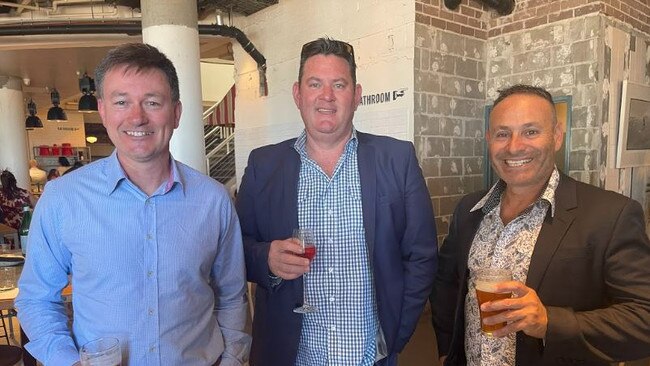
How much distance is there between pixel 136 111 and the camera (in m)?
1.41

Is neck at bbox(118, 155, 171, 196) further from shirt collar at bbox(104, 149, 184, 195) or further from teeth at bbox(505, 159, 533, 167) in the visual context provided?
teeth at bbox(505, 159, 533, 167)

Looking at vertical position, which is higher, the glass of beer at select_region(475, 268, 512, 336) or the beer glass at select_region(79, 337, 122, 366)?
the glass of beer at select_region(475, 268, 512, 336)

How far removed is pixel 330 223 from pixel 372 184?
24 centimetres

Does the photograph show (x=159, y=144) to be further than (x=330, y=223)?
No

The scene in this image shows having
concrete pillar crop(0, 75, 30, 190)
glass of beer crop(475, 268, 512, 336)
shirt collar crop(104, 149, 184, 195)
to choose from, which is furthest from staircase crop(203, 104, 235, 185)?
glass of beer crop(475, 268, 512, 336)

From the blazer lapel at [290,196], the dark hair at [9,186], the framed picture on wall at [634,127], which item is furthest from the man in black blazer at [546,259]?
the dark hair at [9,186]

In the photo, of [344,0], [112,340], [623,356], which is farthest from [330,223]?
[344,0]

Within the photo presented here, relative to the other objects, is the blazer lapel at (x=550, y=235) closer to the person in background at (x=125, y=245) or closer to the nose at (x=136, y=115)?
the person in background at (x=125, y=245)

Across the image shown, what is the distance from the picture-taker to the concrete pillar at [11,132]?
9.57m

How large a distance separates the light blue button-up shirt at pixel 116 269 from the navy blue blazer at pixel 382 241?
437mm

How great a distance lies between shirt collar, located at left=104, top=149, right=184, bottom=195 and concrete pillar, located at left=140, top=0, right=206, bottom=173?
111 inches

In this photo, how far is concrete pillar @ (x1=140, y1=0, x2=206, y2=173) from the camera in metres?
4.13

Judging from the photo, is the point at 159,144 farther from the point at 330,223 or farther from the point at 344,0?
the point at 344,0

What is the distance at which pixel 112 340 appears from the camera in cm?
129
